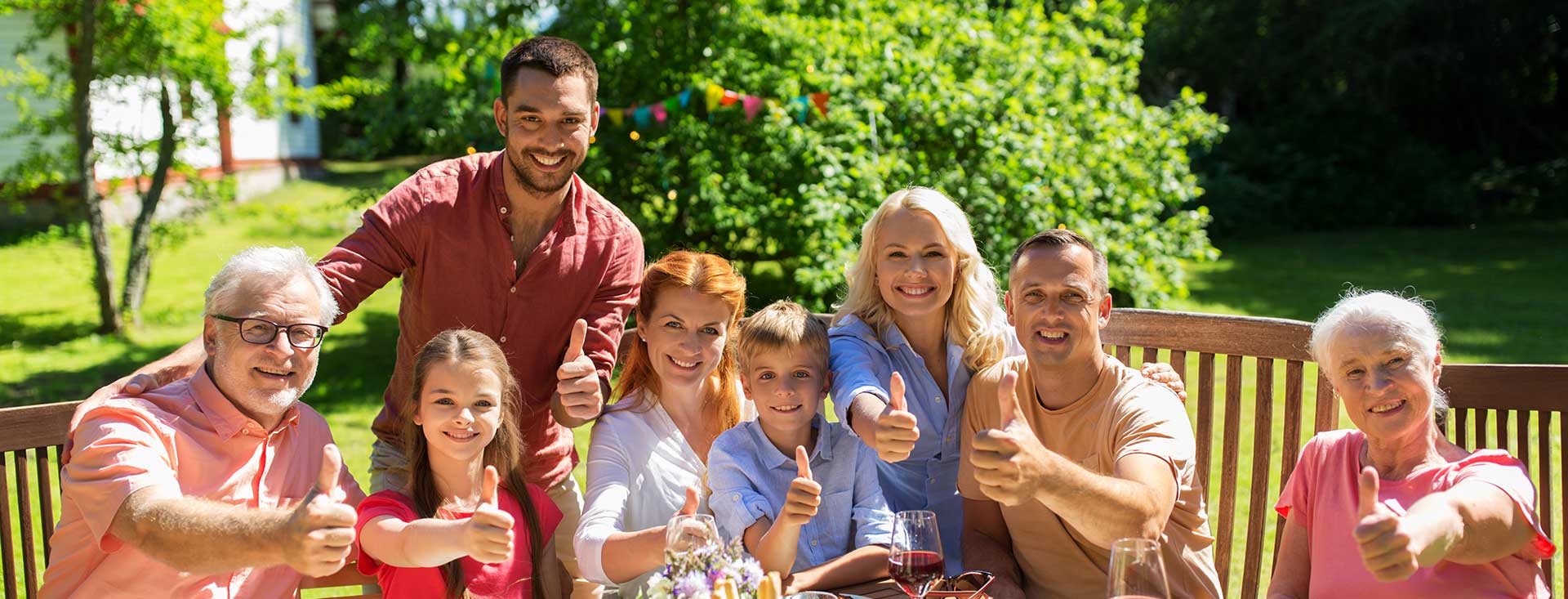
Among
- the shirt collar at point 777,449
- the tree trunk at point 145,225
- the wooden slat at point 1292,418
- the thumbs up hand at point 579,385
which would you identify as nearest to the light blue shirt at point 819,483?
the shirt collar at point 777,449

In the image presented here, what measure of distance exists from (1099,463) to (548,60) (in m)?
2.11

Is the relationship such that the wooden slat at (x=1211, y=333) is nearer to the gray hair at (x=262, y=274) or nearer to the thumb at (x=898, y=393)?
the thumb at (x=898, y=393)

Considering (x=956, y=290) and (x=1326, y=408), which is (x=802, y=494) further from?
(x=1326, y=408)

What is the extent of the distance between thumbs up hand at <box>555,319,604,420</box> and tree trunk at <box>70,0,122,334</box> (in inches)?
361

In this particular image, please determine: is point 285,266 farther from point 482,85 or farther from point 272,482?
point 482,85

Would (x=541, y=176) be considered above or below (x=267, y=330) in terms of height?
above

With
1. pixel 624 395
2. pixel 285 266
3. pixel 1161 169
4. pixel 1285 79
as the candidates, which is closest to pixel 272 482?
pixel 285 266

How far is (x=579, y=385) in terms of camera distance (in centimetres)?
364

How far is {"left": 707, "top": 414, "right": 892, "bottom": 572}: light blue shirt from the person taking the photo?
3438 mm

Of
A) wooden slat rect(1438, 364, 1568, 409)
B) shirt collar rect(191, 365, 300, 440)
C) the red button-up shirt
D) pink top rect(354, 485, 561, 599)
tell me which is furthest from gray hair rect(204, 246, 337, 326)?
wooden slat rect(1438, 364, 1568, 409)

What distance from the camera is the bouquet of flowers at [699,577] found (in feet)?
8.26

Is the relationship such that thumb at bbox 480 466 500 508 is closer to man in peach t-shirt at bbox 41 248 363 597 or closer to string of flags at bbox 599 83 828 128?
man in peach t-shirt at bbox 41 248 363 597

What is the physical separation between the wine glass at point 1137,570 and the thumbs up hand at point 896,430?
800mm

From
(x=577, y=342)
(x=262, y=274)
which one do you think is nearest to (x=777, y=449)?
(x=577, y=342)
